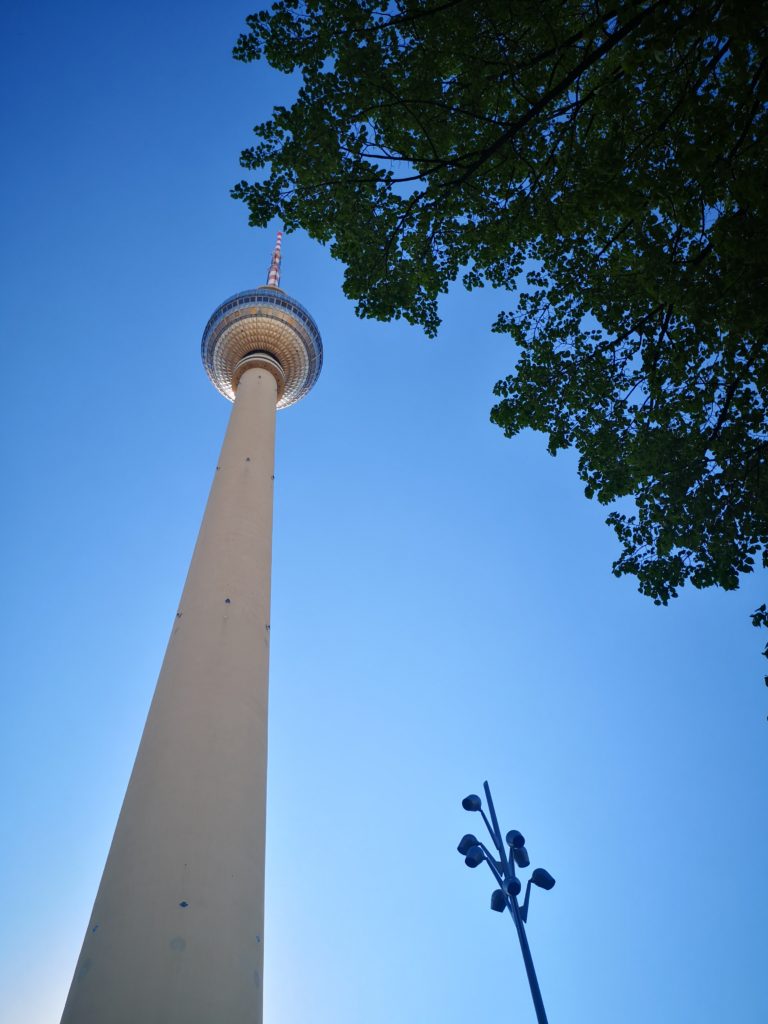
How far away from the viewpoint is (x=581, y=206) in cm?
775

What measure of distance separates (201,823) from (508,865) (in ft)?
17.3

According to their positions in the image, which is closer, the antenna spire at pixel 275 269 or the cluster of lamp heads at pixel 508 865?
the cluster of lamp heads at pixel 508 865

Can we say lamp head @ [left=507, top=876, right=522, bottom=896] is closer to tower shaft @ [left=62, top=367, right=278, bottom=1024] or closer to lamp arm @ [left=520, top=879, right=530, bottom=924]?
lamp arm @ [left=520, top=879, right=530, bottom=924]

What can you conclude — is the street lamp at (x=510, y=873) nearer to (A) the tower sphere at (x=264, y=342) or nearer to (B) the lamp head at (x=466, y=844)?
(B) the lamp head at (x=466, y=844)

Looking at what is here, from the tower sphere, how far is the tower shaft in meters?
13.8

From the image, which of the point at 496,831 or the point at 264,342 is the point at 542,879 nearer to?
the point at 496,831

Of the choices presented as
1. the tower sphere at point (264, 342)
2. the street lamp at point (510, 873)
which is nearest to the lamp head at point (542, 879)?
the street lamp at point (510, 873)

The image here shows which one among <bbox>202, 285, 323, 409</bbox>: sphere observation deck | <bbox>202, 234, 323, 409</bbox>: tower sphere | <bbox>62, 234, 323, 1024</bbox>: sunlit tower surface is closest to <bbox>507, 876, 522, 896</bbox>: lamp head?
<bbox>62, 234, 323, 1024</bbox>: sunlit tower surface

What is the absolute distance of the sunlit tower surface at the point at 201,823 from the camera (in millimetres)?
9711

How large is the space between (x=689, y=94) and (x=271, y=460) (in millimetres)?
16535

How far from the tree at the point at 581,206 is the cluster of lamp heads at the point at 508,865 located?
4873 mm

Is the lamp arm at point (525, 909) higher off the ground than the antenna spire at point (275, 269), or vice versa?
the antenna spire at point (275, 269)

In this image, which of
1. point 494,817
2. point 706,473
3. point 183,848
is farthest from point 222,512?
point 706,473

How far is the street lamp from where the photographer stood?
9.52 m
